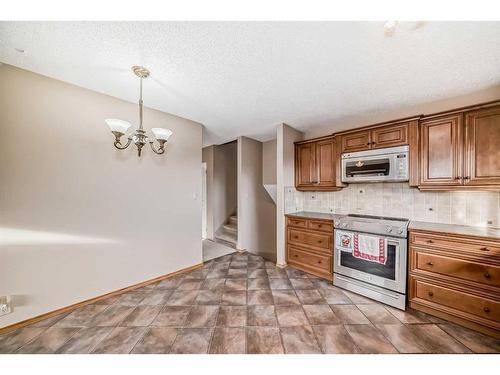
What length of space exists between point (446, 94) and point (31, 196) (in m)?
4.54

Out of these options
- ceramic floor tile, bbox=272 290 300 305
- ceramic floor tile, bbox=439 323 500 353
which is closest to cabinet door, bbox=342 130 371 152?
ceramic floor tile, bbox=439 323 500 353

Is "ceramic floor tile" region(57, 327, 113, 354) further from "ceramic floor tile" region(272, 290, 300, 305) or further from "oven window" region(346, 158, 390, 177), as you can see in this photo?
"oven window" region(346, 158, 390, 177)

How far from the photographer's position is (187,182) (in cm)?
292

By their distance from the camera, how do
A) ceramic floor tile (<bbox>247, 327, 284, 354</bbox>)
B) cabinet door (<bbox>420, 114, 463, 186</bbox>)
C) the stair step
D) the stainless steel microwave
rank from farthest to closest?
1. the stair step
2. the stainless steel microwave
3. cabinet door (<bbox>420, 114, 463, 186</bbox>)
4. ceramic floor tile (<bbox>247, 327, 284, 354</bbox>)

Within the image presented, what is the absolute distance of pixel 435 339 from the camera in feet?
5.08

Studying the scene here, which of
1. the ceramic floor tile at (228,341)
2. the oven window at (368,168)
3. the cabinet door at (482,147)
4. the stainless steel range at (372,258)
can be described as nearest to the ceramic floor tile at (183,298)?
the ceramic floor tile at (228,341)

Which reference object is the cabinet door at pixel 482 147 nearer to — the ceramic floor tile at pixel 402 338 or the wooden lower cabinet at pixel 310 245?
the wooden lower cabinet at pixel 310 245

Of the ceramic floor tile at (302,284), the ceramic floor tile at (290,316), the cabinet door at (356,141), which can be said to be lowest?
the ceramic floor tile at (302,284)

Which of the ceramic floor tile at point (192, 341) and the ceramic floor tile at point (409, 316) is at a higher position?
the ceramic floor tile at point (192, 341)

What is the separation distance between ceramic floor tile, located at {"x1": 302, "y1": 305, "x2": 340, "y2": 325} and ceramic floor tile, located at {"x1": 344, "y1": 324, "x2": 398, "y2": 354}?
14cm

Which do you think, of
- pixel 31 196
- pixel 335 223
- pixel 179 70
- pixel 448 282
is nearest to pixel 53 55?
pixel 179 70

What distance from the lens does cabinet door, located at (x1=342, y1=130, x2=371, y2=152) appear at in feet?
8.33

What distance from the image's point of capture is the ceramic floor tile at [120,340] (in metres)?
1.42

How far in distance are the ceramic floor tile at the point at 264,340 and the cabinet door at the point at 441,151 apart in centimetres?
236
